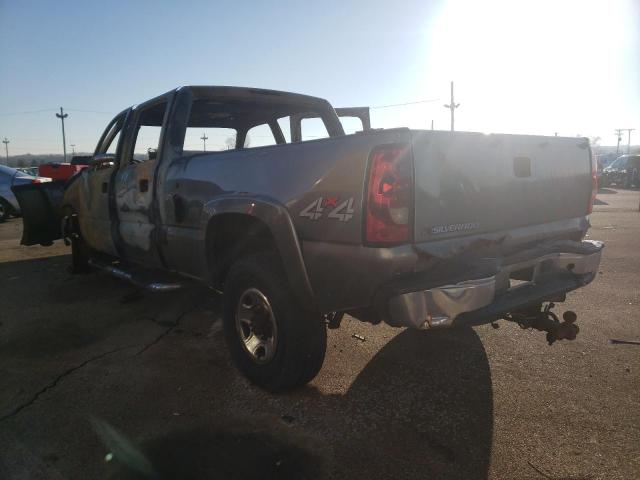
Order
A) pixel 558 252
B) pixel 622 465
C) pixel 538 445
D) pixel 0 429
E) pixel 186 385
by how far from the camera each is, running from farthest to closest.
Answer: pixel 186 385 → pixel 558 252 → pixel 0 429 → pixel 538 445 → pixel 622 465

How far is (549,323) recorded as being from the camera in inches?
111

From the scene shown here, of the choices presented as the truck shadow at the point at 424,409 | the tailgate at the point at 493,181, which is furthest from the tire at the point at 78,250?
the tailgate at the point at 493,181

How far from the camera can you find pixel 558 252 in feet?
9.28

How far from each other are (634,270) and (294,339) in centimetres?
539

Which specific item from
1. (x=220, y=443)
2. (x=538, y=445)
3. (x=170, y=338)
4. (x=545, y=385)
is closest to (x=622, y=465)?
(x=538, y=445)

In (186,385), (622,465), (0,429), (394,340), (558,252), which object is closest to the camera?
(622,465)

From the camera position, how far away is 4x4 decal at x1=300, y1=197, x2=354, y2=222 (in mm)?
2283

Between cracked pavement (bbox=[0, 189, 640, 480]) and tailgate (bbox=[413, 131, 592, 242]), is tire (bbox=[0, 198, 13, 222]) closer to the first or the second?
cracked pavement (bbox=[0, 189, 640, 480])

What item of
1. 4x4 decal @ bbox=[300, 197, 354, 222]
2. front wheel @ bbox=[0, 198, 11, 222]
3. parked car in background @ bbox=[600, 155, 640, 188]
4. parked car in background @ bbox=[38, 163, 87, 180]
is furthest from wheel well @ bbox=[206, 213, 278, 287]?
parked car in background @ bbox=[600, 155, 640, 188]

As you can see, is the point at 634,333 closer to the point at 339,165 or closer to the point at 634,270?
the point at 634,270

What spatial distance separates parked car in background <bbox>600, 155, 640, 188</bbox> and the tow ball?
2842 centimetres

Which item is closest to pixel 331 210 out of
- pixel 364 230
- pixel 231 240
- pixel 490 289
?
pixel 364 230

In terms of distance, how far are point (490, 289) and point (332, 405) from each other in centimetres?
121

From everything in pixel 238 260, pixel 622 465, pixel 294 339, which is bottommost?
pixel 622 465
